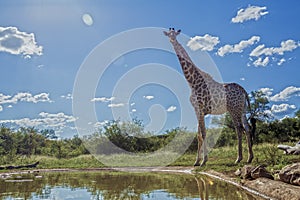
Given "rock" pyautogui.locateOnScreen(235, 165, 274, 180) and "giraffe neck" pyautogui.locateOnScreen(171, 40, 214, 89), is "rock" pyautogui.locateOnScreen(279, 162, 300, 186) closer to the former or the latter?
"rock" pyautogui.locateOnScreen(235, 165, 274, 180)

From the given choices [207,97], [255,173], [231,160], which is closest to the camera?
[255,173]

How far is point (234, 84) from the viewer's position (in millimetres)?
11586

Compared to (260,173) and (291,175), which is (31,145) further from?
(291,175)

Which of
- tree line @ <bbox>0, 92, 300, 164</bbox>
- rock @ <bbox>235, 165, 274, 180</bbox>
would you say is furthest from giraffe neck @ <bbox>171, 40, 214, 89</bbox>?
tree line @ <bbox>0, 92, 300, 164</bbox>

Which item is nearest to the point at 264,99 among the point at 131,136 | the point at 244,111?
the point at 131,136

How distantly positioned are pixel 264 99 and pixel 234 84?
10.3 meters

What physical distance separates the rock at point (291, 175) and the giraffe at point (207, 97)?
4.70 metres

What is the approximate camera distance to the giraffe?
35.5 ft

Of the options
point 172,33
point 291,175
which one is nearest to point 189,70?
point 172,33

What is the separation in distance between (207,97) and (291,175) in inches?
208

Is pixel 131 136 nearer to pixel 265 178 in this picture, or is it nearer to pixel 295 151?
pixel 295 151

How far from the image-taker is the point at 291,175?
5.75 metres

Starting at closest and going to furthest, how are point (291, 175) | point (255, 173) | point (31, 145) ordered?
point (291, 175) < point (255, 173) < point (31, 145)

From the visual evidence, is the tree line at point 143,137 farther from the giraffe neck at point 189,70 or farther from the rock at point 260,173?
the rock at point 260,173
